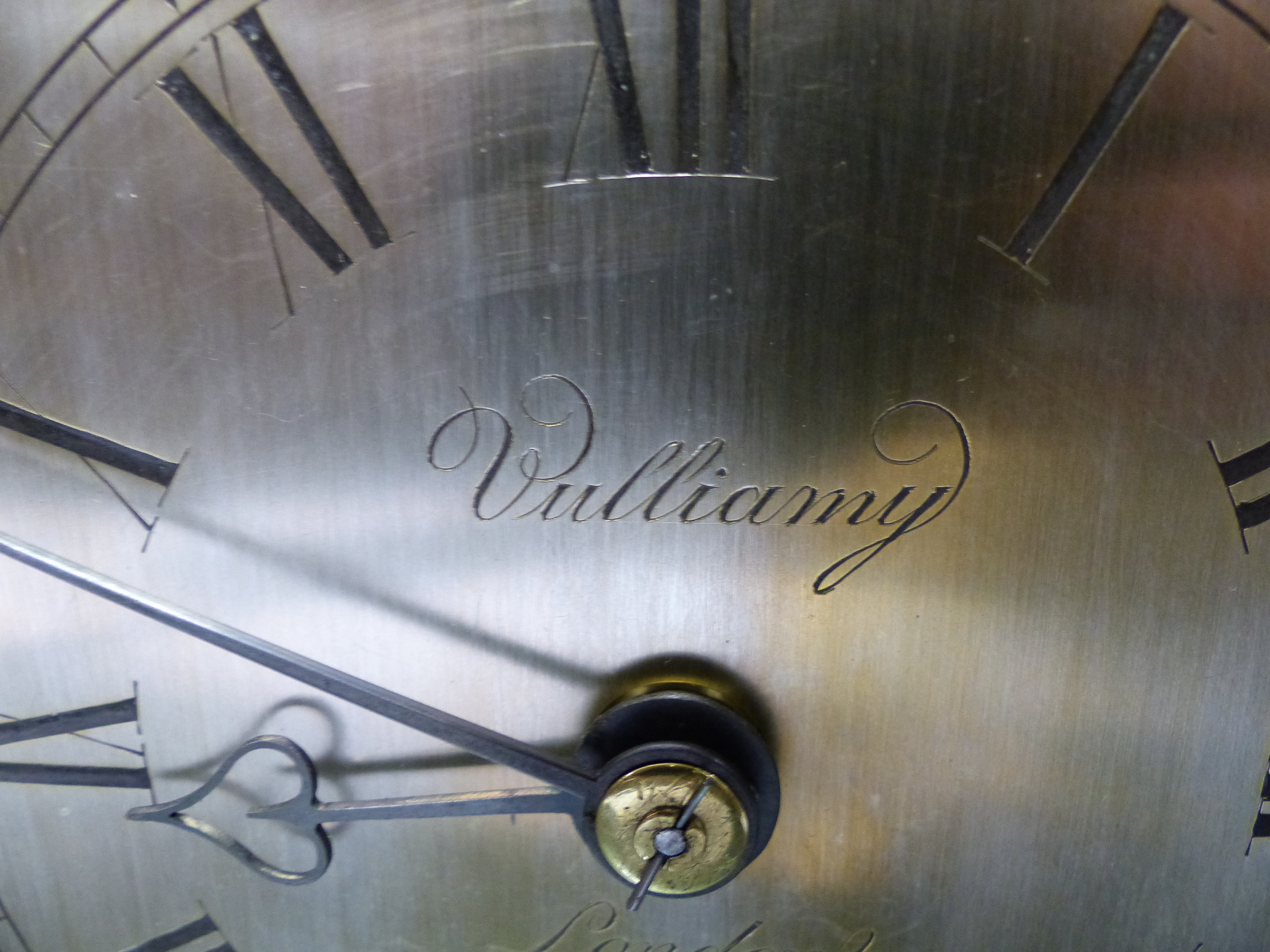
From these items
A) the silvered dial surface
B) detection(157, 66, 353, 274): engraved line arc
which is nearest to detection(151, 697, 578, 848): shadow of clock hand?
the silvered dial surface

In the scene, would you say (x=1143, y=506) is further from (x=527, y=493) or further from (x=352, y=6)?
(x=352, y=6)

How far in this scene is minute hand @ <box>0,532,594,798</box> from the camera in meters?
0.38

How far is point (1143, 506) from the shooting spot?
0.40m

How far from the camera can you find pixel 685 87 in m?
0.37

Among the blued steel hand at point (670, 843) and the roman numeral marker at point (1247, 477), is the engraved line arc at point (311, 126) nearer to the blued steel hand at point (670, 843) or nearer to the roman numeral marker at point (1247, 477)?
the blued steel hand at point (670, 843)

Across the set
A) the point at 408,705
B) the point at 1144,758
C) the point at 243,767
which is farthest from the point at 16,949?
the point at 1144,758

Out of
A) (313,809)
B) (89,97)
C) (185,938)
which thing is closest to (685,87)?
(89,97)

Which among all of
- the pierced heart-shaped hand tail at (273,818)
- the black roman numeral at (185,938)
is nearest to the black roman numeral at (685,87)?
the pierced heart-shaped hand tail at (273,818)

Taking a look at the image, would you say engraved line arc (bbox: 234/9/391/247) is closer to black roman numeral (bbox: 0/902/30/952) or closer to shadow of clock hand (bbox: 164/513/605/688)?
shadow of clock hand (bbox: 164/513/605/688)

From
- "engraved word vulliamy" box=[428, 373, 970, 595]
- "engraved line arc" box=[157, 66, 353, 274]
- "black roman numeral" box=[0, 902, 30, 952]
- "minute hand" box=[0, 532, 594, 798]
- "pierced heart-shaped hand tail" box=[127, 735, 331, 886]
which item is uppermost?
"engraved line arc" box=[157, 66, 353, 274]

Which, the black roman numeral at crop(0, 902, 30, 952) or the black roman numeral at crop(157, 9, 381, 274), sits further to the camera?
the black roman numeral at crop(0, 902, 30, 952)

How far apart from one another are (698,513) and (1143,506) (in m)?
0.20
